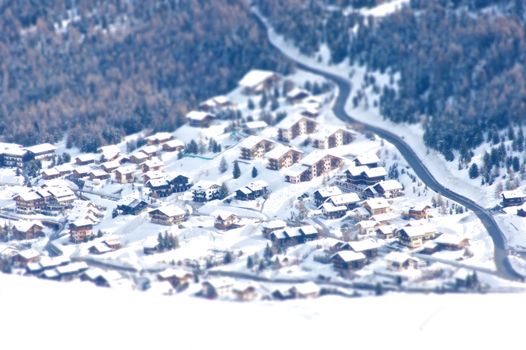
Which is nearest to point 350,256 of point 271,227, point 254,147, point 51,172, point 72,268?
point 271,227

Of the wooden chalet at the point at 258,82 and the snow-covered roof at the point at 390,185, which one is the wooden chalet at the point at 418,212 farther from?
the wooden chalet at the point at 258,82

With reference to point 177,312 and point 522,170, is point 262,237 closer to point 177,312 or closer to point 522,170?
point 177,312

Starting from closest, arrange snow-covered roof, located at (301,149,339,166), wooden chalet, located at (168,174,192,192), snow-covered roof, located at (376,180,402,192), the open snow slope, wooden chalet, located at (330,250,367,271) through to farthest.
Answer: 1. the open snow slope
2. wooden chalet, located at (330,250,367,271)
3. snow-covered roof, located at (376,180,402,192)
4. wooden chalet, located at (168,174,192,192)
5. snow-covered roof, located at (301,149,339,166)

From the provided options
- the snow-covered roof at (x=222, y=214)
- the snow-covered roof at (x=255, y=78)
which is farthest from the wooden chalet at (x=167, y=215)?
the snow-covered roof at (x=255, y=78)

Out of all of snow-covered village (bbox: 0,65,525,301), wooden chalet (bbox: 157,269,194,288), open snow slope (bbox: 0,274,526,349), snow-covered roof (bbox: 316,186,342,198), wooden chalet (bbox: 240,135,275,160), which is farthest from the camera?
wooden chalet (bbox: 240,135,275,160)

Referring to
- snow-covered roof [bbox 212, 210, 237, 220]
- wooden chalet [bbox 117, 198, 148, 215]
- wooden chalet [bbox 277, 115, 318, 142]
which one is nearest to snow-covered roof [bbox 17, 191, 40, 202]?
wooden chalet [bbox 117, 198, 148, 215]

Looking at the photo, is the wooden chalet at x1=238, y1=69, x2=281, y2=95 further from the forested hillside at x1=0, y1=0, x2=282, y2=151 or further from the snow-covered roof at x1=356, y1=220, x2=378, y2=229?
the snow-covered roof at x1=356, y1=220, x2=378, y2=229
